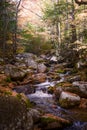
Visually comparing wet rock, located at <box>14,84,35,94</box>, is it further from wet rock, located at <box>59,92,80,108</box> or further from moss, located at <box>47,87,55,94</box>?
wet rock, located at <box>59,92,80,108</box>

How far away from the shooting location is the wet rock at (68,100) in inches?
380

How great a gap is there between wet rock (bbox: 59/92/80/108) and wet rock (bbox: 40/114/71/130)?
2081mm

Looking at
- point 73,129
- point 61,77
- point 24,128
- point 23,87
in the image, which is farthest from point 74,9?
point 24,128

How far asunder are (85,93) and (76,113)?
1.93m

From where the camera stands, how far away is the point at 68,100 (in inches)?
383

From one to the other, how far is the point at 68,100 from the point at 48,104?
91 cm

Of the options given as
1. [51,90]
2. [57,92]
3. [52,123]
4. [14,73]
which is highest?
[14,73]

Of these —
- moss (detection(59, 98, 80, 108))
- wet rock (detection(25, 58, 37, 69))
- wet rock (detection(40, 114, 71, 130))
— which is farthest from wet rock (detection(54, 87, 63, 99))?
wet rock (detection(25, 58, 37, 69))

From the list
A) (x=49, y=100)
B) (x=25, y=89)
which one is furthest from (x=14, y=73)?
(x=49, y=100)

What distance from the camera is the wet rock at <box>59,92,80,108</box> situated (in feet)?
31.7

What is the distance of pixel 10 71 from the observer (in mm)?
14250

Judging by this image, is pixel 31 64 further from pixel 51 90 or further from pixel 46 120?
pixel 46 120

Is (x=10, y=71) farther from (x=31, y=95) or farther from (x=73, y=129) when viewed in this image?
(x=73, y=129)

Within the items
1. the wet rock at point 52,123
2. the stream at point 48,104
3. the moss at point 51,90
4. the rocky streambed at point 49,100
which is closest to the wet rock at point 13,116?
the rocky streambed at point 49,100
